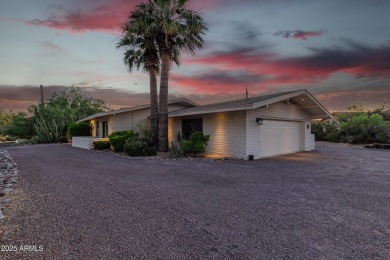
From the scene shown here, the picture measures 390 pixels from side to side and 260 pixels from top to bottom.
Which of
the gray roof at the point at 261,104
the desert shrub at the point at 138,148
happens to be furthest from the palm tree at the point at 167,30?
the gray roof at the point at 261,104

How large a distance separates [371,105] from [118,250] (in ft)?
110

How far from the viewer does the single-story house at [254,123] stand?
1073 centimetres

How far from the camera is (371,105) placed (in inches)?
1050

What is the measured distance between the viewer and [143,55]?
517 inches

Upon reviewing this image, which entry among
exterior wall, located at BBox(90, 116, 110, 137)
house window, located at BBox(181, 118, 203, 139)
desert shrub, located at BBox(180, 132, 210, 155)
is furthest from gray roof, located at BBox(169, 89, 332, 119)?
exterior wall, located at BBox(90, 116, 110, 137)

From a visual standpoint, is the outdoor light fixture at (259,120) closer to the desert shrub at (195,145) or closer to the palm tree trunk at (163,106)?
the desert shrub at (195,145)

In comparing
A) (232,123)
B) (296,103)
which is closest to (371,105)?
(296,103)

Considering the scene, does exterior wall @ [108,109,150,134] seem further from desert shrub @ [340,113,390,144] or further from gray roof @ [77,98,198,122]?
desert shrub @ [340,113,390,144]

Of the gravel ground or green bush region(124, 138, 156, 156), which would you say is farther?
green bush region(124, 138, 156, 156)

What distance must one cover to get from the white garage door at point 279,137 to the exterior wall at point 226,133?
1206mm

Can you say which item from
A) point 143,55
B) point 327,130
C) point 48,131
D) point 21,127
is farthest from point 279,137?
point 21,127

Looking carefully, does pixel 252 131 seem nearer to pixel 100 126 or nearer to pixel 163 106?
pixel 163 106

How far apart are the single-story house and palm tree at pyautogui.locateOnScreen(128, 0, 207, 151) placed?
6.65 ft

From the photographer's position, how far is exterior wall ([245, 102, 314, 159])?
421 inches
